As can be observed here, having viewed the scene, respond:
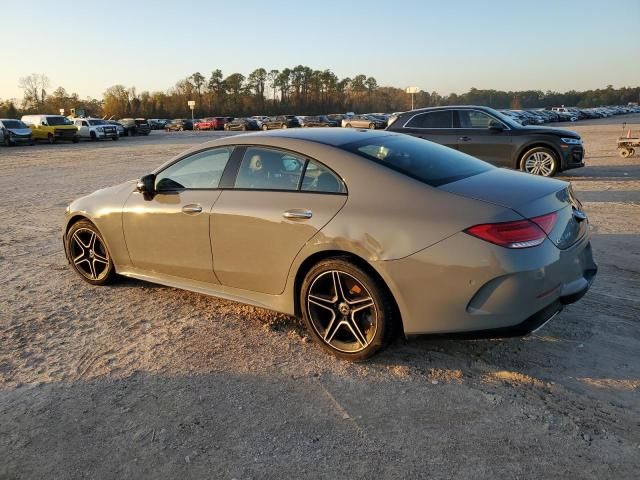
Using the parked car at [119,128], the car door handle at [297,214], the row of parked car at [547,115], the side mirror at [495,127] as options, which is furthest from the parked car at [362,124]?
the car door handle at [297,214]

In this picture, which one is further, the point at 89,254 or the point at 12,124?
the point at 12,124

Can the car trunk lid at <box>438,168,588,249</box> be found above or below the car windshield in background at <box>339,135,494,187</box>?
below

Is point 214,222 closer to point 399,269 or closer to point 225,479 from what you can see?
point 399,269

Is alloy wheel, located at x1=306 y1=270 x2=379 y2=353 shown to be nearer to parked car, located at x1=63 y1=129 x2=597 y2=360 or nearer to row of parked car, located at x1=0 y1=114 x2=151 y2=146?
parked car, located at x1=63 y1=129 x2=597 y2=360

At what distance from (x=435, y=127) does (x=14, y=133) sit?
30416 millimetres

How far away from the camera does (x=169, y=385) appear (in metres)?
3.35

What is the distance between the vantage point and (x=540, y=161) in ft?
36.6

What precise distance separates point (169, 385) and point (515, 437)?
207 centimetres

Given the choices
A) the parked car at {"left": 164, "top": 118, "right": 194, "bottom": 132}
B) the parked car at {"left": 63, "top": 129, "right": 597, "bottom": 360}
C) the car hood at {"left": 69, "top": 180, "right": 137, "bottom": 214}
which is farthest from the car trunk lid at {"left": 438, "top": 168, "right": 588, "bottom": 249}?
the parked car at {"left": 164, "top": 118, "right": 194, "bottom": 132}

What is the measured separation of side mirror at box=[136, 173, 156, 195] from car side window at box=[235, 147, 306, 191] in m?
0.93

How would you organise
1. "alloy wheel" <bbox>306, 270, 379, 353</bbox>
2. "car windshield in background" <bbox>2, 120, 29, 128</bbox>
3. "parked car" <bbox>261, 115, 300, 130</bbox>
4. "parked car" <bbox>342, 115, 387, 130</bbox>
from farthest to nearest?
1. "parked car" <bbox>261, 115, 300, 130</bbox>
2. "car windshield in background" <bbox>2, 120, 29, 128</bbox>
3. "parked car" <bbox>342, 115, 387, 130</bbox>
4. "alloy wheel" <bbox>306, 270, 379, 353</bbox>

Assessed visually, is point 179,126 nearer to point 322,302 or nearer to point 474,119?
point 474,119

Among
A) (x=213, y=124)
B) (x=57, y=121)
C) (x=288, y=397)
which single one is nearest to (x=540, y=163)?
(x=288, y=397)

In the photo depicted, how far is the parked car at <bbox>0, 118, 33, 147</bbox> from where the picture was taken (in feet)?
107
